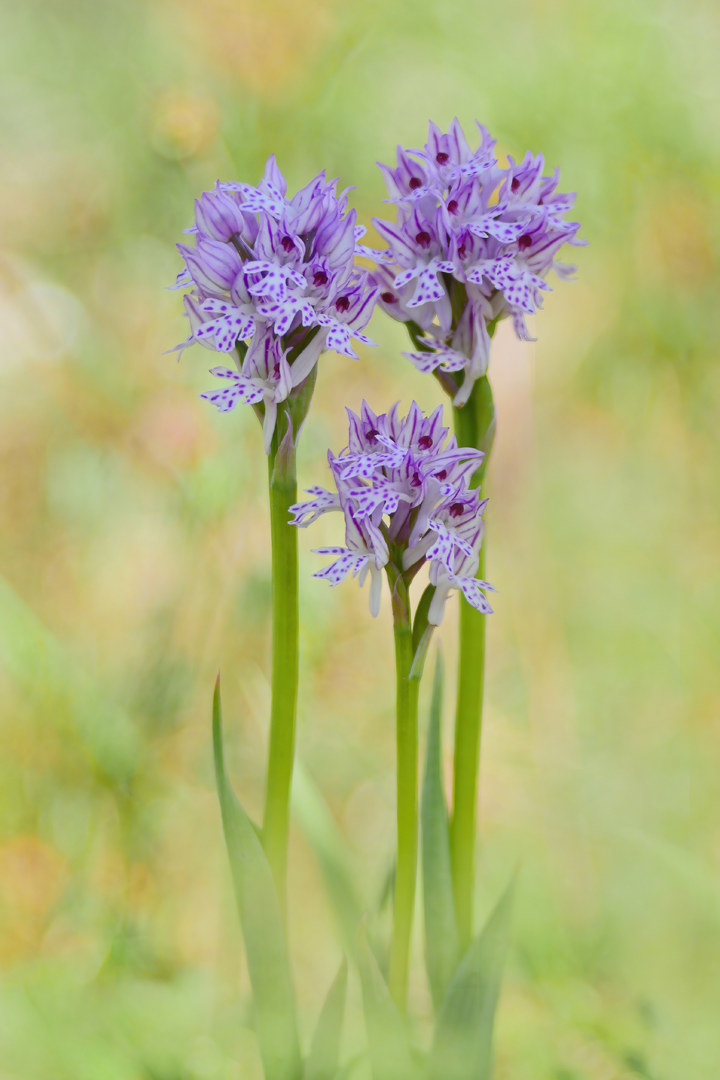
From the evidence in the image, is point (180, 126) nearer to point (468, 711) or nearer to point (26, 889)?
point (468, 711)

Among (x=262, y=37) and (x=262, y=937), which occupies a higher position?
(x=262, y=37)

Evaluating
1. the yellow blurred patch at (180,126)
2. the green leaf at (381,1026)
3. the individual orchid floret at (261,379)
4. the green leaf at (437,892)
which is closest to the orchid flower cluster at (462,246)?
the individual orchid floret at (261,379)

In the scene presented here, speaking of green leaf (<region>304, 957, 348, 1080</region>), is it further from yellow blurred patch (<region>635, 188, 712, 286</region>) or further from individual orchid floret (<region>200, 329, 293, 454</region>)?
yellow blurred patch (<region>635, 188, 712, 286</region>)

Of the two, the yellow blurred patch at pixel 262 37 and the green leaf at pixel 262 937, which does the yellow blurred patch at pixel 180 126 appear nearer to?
the yellow blurred patch at pixel 262 37

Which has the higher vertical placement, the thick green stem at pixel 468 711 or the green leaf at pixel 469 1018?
the thick green stem at pixel 468 711

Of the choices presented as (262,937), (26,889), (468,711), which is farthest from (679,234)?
(26,889)

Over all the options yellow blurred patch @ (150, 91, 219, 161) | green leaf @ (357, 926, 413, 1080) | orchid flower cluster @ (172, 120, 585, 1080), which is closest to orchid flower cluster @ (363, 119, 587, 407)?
orchid flower cluster @ (172, 120, 585, 1080)
